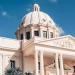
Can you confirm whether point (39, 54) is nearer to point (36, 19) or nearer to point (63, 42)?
point (63, 42)

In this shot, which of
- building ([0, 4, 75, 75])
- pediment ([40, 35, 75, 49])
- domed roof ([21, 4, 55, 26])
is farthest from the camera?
domed roof ([21, 4, 55, 26])

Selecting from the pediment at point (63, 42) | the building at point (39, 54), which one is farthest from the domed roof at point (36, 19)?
the pediment at point (63, 42)

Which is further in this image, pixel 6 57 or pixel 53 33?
pixel 53 33

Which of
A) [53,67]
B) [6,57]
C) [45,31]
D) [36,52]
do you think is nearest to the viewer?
[36,52]

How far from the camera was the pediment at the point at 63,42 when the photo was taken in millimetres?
31531

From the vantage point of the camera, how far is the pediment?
3153cm

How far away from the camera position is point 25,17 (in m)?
45.7

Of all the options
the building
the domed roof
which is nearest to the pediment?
the building

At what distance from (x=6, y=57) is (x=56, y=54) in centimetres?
785

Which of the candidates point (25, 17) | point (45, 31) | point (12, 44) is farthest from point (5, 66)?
point (25, 17)

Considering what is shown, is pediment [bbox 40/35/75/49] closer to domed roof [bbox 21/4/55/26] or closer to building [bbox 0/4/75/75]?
building [bbox 0/4/75/75]

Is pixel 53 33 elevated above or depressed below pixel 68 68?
above

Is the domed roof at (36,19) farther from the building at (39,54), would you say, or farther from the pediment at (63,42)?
the pediment at (63,42)

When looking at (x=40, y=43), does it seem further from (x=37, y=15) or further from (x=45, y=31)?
(x=37, y=15)
